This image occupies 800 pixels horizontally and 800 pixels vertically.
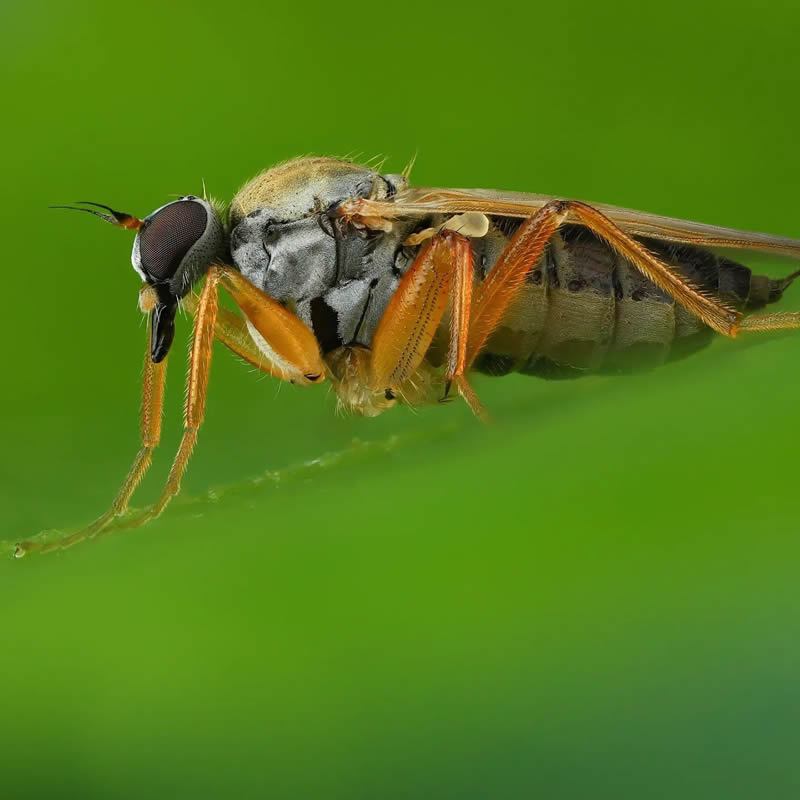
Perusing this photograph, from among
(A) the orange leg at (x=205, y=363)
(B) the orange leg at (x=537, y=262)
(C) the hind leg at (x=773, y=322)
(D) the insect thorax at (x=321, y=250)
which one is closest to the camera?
(A) the orange leg at (x=205, y=363)

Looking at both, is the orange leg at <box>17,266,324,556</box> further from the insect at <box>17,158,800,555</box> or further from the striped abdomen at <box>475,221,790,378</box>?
the striped abdomen at <box>475,221,790,378</box>

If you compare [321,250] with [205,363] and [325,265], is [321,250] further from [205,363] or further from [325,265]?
[205,363]

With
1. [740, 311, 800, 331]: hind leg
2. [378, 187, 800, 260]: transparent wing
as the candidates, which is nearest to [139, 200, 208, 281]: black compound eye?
[378, 187, 800, 260]: transparent wing

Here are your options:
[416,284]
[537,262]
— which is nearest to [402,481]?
[416,284]

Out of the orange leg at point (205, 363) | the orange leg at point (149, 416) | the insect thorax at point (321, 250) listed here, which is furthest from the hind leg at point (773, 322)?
the orange leg at point (149, 416)

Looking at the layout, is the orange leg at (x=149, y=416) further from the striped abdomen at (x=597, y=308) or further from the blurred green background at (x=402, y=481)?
the striped abdomen at (x=597, y=308)
